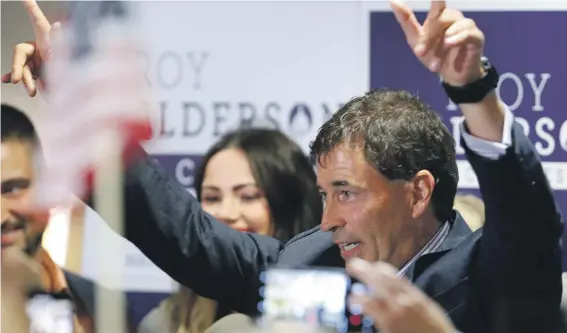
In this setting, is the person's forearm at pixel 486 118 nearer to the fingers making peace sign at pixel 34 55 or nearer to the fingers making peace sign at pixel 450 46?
the fingers making peace sign at pixel 450 46

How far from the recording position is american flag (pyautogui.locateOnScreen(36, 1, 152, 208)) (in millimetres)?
1302

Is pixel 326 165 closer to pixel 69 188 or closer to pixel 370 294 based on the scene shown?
pixel 370 294

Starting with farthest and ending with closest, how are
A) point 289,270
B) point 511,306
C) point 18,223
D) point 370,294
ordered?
point 18,223 → point 289,270 → point 511,306 → point 370,294

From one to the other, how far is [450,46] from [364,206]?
31 cm

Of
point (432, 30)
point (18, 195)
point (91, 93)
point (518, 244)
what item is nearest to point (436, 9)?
point (432, 30)

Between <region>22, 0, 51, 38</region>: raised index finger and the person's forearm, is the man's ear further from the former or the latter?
<region>22, 0, 51, 38</region>: raised index finger

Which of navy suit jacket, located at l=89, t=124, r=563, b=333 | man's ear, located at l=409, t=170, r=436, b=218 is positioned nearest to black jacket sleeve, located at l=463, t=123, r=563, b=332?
navy suit jacket, located at l=89, t=124, r=563, b=333

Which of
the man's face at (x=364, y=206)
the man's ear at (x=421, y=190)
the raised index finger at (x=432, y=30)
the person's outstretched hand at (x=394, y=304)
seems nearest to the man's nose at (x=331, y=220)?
the man's face at (x=364, y=206)

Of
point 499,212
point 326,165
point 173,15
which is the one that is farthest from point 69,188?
point 499,212

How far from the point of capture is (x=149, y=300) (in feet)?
4.49

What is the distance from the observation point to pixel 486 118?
100 centimetres

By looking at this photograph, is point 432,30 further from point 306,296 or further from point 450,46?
point 306,296

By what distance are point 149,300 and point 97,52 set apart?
1.29 feet

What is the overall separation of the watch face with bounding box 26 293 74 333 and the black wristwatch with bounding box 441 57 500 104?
2.45 ft
